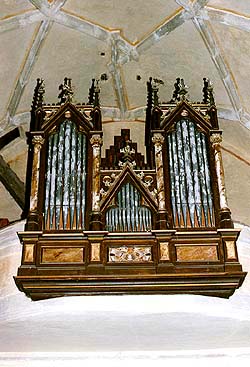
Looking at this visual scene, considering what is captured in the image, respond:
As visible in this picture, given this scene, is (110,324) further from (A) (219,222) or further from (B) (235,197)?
(B) (235,197)

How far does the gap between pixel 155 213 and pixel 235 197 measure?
11.9 feet

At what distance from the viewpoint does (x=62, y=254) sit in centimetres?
782

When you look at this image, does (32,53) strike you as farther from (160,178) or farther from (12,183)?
(160,178)

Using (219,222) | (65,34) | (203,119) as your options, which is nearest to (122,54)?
(65,34)

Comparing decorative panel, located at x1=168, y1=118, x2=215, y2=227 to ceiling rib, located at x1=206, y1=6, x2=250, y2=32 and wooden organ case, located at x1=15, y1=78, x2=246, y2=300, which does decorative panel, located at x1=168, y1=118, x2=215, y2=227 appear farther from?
ceiling rib, located at x1=206, y1=6, x2=250, y2=32

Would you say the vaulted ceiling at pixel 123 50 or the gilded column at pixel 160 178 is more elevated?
the vaulted ceiling at pixel 123 50

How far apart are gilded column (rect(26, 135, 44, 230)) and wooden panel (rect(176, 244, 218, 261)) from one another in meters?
1.69

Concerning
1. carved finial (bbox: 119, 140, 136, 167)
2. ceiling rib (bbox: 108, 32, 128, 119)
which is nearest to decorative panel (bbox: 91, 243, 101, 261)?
carved finial (bbox: 119, 140, 136, 167)

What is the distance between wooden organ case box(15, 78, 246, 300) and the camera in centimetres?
766

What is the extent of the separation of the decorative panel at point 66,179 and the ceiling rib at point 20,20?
1784 millimetres

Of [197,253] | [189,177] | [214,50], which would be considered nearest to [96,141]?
[189,177]

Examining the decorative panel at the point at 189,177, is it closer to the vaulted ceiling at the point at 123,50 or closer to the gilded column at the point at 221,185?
the gilded column at the point at 221,185

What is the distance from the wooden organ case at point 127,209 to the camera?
766cm

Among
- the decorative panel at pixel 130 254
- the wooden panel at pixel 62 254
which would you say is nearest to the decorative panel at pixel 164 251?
the decorative panel at pixel 130 254
